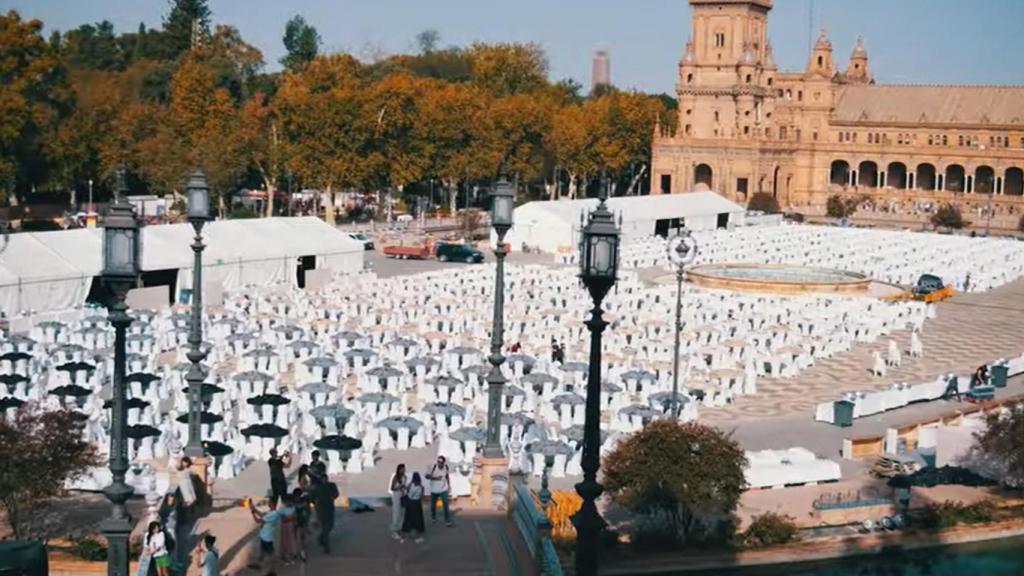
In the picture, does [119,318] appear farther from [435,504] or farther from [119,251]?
[435,504]

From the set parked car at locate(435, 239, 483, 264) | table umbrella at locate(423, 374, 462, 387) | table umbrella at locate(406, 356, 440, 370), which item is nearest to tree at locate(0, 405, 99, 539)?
table umbrella at locate(423, 374, 462, 387)

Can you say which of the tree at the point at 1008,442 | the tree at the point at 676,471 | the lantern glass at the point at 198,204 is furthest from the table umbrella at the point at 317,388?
the tree at the point at 1008,442

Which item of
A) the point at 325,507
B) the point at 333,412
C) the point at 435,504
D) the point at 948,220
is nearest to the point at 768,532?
the point at 435,504

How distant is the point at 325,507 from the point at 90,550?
3.37 meters

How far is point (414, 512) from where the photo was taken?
52.0 feet

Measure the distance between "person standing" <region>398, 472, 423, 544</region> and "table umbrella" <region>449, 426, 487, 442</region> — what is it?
622cm

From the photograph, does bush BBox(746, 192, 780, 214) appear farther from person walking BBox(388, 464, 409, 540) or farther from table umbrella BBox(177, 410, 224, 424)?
person walking BBox(388, 464, 409, 540)

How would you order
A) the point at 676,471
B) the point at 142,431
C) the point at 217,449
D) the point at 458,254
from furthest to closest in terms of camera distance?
the point at 458,254 < the point at 142,431 < the point at 217,449 < the point at 676,471

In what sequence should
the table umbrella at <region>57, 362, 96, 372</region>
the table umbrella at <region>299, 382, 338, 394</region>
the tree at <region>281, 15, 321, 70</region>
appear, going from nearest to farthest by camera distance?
the table umbrella at <region>299, 382, 338, 394</region> < the table umbrella at <region>57, 362, 96, 372</region> < the tree at <region>281, 15, 321, 70</region>

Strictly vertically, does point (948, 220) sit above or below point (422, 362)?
above

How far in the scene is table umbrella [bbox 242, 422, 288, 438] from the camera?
21.3m

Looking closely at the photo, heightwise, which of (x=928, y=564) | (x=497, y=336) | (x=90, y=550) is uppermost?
(x=497, y=336)

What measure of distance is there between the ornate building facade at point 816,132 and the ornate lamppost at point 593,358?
81772mm

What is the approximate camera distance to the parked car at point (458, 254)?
5578 cm
